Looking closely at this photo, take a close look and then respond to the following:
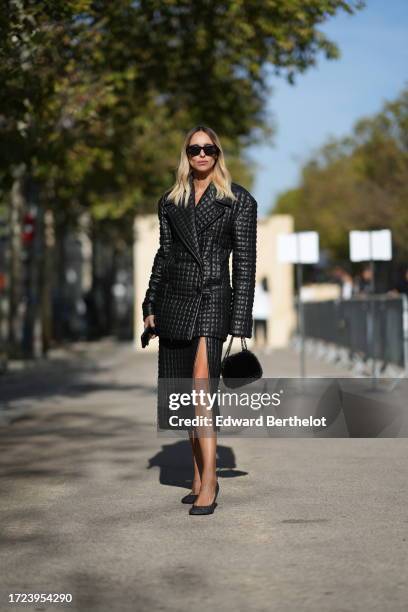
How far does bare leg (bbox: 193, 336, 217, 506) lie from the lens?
7.01 m

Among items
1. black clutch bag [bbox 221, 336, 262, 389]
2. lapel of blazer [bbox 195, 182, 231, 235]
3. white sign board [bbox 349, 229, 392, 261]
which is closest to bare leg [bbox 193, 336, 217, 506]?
black clutch bag [bbox 221, 336, 262, 389]

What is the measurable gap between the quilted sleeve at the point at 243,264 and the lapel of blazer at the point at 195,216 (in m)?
0.12

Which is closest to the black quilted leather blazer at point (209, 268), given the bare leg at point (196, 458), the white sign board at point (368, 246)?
the bare leg at point (196, 458)

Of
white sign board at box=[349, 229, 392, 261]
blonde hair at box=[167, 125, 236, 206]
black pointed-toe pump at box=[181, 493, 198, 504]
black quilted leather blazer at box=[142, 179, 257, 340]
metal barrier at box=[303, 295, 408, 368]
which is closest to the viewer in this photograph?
black quilted leather blazer at box=[142, 179, 257, 340]

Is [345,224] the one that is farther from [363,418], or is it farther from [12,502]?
[12,502]

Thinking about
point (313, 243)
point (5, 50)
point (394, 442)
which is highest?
point (5, 50)

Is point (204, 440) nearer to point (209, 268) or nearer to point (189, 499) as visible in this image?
point (189, 499)

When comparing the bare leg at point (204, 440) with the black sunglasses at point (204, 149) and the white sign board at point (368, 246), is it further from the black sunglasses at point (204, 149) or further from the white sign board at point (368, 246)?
the white sign board at point (368, 246)

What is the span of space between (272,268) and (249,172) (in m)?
10.3

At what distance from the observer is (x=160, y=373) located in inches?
283

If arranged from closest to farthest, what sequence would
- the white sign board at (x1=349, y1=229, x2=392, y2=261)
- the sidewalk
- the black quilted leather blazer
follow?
the sidewalk, the black quilted leather blazer, the white sign board at (x1=349, y1=229, x2=392, y2=261)

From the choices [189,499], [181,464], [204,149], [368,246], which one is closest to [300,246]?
[368,246]

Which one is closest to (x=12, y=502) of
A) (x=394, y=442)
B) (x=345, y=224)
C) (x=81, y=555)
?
(x=81, y=555)

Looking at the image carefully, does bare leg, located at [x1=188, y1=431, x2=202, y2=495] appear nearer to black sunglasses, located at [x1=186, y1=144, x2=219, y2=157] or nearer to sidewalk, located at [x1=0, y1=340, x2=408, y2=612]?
sidewalk, located at [x1=0, y1=340, x2=408, y2=612]
